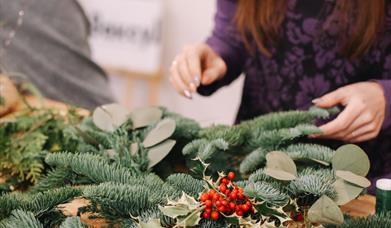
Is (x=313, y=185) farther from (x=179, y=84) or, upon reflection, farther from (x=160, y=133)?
(x=179, y=84)

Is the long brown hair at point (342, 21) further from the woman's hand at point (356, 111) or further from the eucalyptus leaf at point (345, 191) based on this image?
the eucalyptus leaf at point (345, 191)

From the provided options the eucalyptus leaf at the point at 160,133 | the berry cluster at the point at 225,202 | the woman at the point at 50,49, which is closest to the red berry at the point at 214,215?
the berry cluster at the point at 225,202

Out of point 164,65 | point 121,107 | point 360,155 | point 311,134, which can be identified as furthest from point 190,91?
point 164,65

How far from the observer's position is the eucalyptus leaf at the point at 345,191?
597mm

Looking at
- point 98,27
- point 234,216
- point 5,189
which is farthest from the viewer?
point 98,27

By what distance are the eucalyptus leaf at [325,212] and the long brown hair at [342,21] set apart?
0.47m

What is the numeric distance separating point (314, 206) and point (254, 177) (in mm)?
96

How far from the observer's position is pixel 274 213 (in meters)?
0.56

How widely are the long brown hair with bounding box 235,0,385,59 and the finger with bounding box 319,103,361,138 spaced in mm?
198

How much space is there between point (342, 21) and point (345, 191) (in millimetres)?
456

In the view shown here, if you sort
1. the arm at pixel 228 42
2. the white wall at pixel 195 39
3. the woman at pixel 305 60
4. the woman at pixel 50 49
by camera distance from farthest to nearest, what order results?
the white wall at pixel 195 39 < the woman at pixel 50 49 < the arm at pixel 228 42 < the woman at pixel 305 60

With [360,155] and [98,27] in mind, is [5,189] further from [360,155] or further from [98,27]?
[98,27]

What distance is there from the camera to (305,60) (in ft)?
3.40

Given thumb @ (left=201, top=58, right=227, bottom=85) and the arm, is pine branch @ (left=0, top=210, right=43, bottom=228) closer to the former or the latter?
thumb @ (left=201, top=58, right=227, bottom=85)
